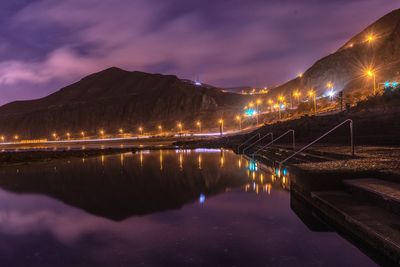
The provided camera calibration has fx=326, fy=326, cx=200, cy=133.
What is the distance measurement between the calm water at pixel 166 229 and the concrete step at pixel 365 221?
1.04ft

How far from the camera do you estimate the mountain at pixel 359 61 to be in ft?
428

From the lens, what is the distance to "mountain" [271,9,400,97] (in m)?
130

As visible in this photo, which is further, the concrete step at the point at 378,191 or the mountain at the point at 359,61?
the mountain at the point at 359,61

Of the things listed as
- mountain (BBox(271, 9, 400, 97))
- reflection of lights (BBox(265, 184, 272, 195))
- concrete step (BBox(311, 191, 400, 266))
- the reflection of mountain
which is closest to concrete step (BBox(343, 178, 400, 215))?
concrete step (BBox(311, 191, 400, 266))

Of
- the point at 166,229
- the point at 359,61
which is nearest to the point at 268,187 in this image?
the point at 166,229

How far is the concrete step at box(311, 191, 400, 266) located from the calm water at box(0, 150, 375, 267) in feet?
1.04

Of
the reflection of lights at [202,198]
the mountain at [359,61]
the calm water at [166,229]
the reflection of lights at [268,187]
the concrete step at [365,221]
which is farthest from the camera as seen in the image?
the mountain at [359,61]


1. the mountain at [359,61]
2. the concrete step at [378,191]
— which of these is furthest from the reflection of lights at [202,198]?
the mountain at [359,61]

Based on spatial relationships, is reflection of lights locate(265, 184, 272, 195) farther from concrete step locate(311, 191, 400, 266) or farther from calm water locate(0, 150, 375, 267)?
concrete step locate(311, 191, 400, 266)

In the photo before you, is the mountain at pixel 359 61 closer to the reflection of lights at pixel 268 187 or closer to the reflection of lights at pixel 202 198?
the reflection of lights at pixel 268 187

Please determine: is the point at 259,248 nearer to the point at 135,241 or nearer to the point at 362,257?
the point at 362,257

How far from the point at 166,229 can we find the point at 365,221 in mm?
4850

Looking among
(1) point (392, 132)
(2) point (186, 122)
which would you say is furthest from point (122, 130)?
(1) point (392, 132)

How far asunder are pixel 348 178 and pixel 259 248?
3.98 meters
